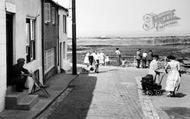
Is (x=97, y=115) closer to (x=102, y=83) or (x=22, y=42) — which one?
(x=22, y=42)

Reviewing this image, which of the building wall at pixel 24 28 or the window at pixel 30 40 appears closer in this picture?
the building wall at pixel 24 28

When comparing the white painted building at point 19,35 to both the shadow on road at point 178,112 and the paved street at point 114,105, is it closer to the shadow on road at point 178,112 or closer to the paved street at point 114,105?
the paved street at point 114,105

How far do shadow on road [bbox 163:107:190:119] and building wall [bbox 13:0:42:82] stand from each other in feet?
18.8

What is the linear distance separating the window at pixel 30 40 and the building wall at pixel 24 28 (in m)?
0.22

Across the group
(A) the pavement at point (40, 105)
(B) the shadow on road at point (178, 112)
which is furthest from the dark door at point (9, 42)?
(B) the shadow on road at point (178, 112)

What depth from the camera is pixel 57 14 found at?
25219mm

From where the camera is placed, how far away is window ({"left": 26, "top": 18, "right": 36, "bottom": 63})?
1548 centimetres

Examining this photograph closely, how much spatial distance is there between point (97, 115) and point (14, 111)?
2594 millimetres

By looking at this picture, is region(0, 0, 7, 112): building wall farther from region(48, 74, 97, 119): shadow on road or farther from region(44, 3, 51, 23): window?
region(44, 3, 51, 23): window

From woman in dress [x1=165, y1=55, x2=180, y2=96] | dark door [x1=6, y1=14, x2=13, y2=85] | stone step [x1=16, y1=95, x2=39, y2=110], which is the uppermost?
dark door [x1=6, y1=14, x2=13, y2=85]

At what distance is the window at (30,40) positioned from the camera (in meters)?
15.5

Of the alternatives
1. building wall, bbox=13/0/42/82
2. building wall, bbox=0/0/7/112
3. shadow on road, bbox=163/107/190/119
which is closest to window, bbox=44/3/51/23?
building wall, bbox=13/0/42/82

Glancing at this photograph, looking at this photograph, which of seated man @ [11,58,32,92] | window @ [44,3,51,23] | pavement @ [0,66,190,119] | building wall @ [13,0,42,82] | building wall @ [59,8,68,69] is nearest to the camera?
pavement @ [0,66,190,119]

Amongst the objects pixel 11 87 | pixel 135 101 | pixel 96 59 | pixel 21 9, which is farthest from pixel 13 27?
pixel 96 59
